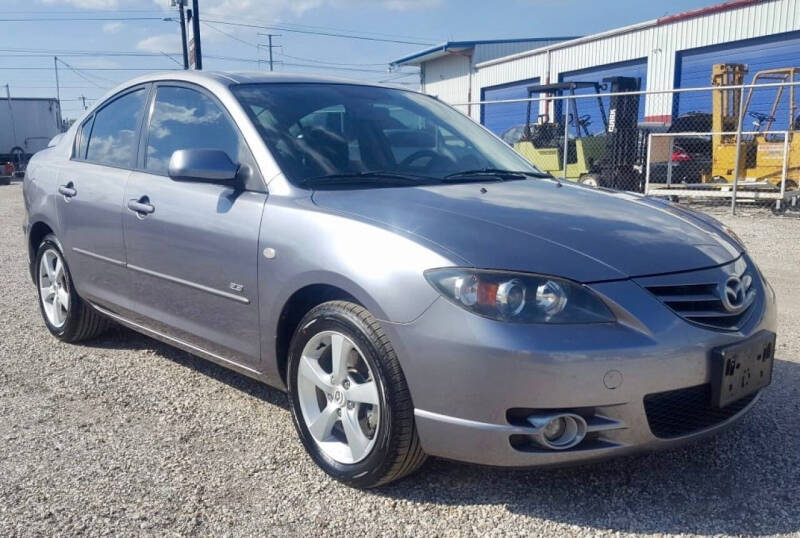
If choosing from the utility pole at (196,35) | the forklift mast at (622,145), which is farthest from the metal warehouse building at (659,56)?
the utility pole at (196,35)

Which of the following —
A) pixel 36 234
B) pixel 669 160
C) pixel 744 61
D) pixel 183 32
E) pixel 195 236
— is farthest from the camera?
pixel 183 32

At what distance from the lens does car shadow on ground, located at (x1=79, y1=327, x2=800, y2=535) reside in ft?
8.90

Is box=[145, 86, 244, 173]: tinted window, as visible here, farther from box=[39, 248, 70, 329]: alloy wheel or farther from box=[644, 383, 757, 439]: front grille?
box=[644, 383, 757, 439]: front grille

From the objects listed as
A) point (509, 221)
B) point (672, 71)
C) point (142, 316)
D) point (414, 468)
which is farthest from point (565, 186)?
point (672, 71)

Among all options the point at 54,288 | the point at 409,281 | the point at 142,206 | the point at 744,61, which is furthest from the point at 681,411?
the point at 744,61

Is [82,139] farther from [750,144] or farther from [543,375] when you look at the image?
[750,144]

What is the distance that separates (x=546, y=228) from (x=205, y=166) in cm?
153

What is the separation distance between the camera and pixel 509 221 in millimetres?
2932

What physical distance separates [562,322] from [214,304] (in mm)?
1695

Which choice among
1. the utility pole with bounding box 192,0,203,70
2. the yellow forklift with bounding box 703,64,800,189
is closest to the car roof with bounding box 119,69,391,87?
the yellow forklift with bounding box 703,64,800,189

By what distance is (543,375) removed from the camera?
2.48 meters

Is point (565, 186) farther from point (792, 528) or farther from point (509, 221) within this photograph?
point (792, 528)

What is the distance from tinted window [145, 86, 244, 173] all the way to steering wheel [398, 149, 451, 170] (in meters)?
0.79

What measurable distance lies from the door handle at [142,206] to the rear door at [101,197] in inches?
6.0
